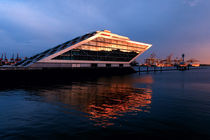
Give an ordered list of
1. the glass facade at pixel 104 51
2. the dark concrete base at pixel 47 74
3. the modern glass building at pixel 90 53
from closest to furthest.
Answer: the dark concrete base at pixel 47 74 < the modern glass building at pixel 90 53 < the glass facade at pixel 104 51

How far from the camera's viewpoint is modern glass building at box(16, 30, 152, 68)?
60.5m

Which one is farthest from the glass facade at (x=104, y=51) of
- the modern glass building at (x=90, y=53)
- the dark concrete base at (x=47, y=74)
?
the dark concrete base at (x=47, y=74)

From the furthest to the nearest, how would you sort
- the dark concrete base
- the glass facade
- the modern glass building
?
1. the glass facade
2. the modern glass building
3. the dark concrete base

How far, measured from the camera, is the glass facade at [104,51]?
217ft

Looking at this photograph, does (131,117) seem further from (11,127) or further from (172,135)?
(11,127)

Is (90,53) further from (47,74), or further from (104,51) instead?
(47,74)

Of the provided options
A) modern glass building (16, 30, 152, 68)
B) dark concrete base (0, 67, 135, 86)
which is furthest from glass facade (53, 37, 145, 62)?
dark concrete base (0, 67, 135, 86)

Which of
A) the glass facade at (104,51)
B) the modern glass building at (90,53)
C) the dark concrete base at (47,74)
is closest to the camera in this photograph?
the dark concrete base at (47,74)

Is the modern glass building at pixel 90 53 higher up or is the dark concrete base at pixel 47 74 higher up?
the modern glass building at pixel 90 53

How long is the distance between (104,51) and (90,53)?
9.31 meters

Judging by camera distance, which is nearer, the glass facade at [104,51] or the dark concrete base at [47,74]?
the dark concrete base at [47,74]

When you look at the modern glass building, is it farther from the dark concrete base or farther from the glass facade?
the dark concrete base

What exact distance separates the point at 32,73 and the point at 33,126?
1722 inches

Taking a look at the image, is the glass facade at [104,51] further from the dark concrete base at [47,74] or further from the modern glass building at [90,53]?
the dark concrete base at [47,74]
